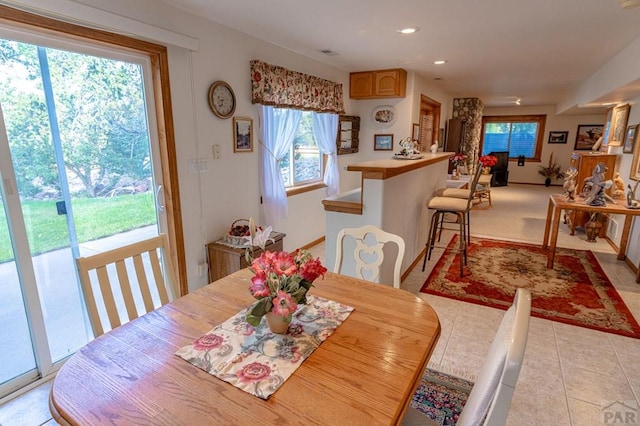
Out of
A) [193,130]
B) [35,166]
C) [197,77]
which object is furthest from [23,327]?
[197,77]

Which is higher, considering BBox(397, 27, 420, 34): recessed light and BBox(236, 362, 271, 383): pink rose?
BBox(397, 27, 420, 34): recessed light

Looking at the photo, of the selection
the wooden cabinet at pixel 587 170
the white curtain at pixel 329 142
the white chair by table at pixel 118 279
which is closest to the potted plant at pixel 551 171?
the wooden cabinet at pixel 587 170

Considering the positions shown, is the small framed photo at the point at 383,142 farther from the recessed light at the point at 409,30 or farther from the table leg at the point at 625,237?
the table leg at the point at 625,237

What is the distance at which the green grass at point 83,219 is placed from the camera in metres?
1.87

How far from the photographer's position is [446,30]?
9.34 ft

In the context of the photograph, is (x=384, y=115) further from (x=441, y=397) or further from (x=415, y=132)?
(x=441, y=397)

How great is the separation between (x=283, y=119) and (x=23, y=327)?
2.71 m

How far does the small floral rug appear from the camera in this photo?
1.76 meters

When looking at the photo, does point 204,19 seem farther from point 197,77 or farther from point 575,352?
point 575,352

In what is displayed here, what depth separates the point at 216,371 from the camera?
1023 mm

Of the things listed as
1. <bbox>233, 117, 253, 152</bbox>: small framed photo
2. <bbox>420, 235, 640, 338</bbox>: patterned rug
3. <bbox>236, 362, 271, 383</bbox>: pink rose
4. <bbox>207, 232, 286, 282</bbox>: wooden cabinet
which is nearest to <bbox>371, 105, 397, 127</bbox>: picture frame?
<bbox>420, 235, 640, 338</bbox>: patterned rug

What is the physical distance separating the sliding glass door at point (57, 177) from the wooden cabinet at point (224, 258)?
2.04 feet

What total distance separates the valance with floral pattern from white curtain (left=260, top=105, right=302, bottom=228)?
0.13m

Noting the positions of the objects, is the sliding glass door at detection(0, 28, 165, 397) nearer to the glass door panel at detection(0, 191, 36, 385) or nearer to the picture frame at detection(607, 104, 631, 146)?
the glass door panel at detection(0, 191, 36, 385)
